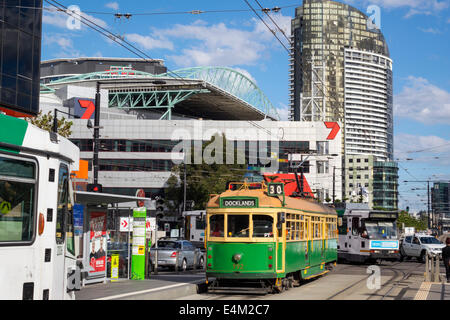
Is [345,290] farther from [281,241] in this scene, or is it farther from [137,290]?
[137,290]

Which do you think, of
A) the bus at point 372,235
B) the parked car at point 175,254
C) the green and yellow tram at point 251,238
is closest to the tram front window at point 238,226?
the green and yellow tram at point 251,238

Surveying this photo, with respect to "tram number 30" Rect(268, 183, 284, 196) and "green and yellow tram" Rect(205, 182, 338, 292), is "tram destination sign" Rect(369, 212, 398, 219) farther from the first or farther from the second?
"tram number 30" Rect(268, 183, 284, 196)

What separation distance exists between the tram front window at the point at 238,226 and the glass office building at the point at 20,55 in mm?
19944

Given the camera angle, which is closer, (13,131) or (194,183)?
(13,131)

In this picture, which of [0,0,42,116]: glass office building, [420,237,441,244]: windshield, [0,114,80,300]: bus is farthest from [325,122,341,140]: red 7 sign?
[0,114,80,300]: bus

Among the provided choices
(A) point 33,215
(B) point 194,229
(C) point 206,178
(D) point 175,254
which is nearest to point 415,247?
(D) point 175,254

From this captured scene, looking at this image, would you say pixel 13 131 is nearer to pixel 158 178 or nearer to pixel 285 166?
pixel 158 178

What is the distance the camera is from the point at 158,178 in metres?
80.6

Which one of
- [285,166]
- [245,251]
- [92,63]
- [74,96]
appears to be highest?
[92,63]

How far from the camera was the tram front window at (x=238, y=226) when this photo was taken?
17.0 m

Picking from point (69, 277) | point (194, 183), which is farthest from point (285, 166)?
point (69, 277)

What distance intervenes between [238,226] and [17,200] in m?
10.1
